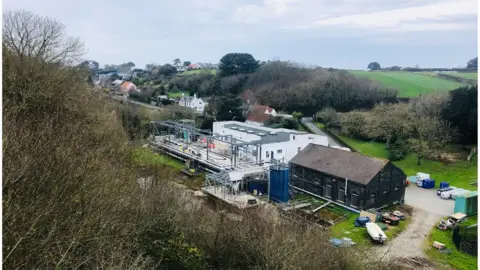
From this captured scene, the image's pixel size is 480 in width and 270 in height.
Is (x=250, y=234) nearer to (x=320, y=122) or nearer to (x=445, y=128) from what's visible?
(x=445, y=128)

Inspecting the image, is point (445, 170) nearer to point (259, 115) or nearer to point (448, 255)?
point (448, 255)

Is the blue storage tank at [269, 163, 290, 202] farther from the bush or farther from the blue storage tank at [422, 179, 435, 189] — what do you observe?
the bush

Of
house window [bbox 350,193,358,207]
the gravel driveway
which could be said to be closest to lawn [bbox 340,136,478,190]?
the gravel driveway

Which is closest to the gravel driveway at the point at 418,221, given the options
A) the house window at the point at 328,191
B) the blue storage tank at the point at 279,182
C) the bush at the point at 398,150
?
the house window at the point at 328,191

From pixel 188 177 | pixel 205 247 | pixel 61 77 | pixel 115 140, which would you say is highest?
pixel 61 77

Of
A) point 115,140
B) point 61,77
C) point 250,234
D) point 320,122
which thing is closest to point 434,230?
point 250,234

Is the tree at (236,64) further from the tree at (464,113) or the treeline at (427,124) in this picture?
the tree at (464,113)
